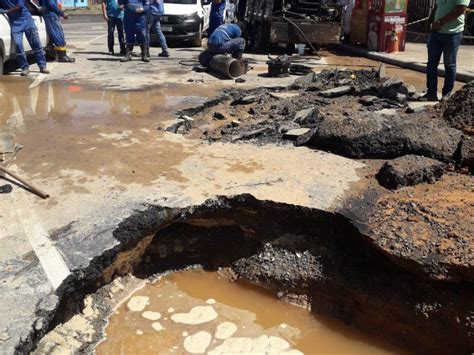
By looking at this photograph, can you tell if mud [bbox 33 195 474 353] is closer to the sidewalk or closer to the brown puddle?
the brown puddle

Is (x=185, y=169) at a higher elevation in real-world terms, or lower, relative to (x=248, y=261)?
higher

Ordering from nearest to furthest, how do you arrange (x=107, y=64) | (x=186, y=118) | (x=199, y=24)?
1. (x=186, y=118)
2. (x=107, y=64)
3. (x=199, y=24)

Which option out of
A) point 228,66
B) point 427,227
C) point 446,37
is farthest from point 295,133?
point 228,66

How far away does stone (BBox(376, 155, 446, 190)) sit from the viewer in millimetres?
4555

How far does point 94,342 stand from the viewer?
333cm

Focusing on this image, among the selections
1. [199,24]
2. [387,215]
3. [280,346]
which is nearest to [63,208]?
[280,346]

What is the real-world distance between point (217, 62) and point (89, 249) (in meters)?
7.45

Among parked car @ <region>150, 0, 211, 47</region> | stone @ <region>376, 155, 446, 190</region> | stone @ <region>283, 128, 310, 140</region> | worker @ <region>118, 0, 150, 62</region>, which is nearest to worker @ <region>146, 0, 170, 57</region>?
worker @ <region>118, 0, 150, 62</region>

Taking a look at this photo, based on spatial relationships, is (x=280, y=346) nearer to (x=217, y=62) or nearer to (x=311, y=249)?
(x=311, y=249)

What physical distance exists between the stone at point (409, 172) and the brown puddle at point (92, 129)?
1.96 meters

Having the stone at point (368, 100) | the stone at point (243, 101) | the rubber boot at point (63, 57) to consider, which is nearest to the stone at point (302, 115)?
the stone at point (368, 100)

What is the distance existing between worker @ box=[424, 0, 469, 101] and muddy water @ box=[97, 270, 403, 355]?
4.48 m

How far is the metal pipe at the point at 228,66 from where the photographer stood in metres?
10.1

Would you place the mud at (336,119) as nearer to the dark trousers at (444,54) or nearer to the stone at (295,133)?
the stone at (295,133)
